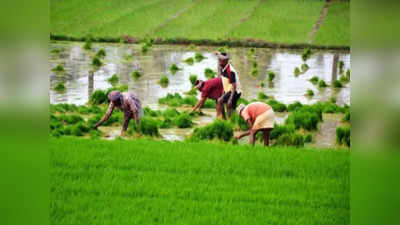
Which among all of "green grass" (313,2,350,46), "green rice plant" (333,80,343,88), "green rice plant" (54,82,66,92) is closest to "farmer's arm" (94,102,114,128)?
"green rice plant" (54,82,66,92)

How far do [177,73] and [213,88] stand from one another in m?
3.83

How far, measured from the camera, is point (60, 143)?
4961mm

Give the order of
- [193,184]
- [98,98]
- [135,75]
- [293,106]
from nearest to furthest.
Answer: [193,184] < [293,106] < [98,98] < [135,75]

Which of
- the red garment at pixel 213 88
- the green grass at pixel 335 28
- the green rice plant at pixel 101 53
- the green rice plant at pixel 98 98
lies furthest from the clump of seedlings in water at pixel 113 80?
the green grass at pixel 335 28

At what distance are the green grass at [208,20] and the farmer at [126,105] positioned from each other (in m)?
8.35

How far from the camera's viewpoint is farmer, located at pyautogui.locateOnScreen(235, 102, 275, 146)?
512 cm

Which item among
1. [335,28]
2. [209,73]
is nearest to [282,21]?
[335,28]

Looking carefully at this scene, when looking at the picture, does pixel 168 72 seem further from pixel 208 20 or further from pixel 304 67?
pixel 208 20

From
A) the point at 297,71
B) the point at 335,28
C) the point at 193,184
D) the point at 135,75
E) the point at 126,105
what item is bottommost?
the point at 193,184

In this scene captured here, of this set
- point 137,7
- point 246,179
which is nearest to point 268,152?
point 246,179

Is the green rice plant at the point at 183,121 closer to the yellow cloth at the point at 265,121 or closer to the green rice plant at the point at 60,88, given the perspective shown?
the yellow cloth at the point at 265,121

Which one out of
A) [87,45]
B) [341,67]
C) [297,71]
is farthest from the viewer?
[87,45]

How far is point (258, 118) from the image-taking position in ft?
16.9
